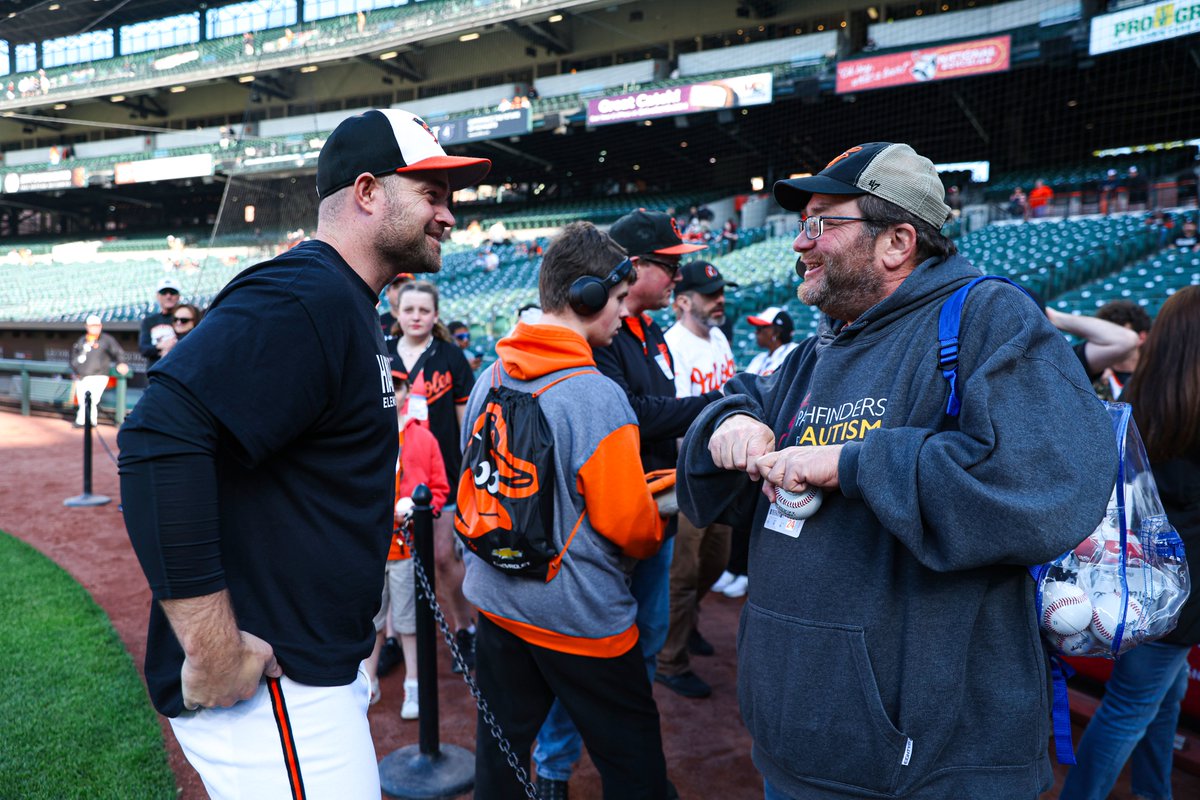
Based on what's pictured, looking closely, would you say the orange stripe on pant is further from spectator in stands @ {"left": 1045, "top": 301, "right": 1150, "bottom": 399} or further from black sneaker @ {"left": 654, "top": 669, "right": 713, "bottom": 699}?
spectator in stands @ {"left": 1045, "top": 301, "right": 1150, "bottom": 399}

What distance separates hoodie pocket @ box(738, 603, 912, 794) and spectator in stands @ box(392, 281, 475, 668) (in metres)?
2.63

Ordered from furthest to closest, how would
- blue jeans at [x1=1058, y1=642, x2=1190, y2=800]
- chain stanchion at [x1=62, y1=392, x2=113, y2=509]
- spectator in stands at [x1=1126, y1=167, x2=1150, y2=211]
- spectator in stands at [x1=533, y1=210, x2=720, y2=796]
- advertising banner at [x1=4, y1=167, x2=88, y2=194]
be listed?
advertising banner at [x1=4, y1=167, x2=88, y2=194], spectator in stands at [x1=1126, y1=167, x2=1150, y2=211], chain stanchion at [x1=62, y1=392, x2=113, y2=509], spectator in stands at [x1=533, y1=210, x2=720, y2=796], blue jeans at [x1=1058, y1=642, x2=1190, y2=800]

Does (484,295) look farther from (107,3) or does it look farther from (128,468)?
(107,3)

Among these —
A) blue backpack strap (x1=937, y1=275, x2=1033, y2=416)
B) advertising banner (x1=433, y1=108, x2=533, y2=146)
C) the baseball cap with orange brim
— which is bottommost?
blue backpack strap (x1=937, y1=275, x2=1033, y2=416)

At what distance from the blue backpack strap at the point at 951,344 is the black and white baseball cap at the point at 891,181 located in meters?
0.21

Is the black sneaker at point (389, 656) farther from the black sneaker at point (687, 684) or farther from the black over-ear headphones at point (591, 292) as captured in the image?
the black over-ear headphones at point (591, 292)

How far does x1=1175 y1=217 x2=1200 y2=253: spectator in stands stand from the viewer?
11.8 m

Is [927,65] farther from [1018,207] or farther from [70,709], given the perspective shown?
[70,709]

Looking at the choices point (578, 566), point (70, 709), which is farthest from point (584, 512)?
point (70, 709)

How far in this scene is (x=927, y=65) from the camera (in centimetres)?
1788

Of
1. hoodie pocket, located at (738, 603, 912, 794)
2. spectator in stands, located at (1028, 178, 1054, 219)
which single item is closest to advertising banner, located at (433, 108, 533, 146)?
spectator in stands, located at (1028, 178, 1054, 219)

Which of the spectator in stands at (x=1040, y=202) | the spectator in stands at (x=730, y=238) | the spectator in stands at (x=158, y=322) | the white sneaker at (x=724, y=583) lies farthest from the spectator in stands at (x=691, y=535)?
the spectator in stands at (x=1040, y=202)

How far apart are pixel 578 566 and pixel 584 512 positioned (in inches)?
6.0

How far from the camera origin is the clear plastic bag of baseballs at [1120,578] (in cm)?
A: 142
